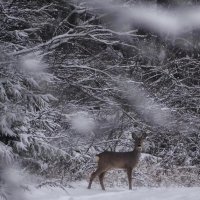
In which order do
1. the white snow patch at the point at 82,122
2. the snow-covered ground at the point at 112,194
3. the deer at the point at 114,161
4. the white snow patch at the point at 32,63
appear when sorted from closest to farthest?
the snow-covered ground at the point at 112,194 → the white snow patch at the point at 32,63 → the deer at the point at 114,161 → the white snow patch at the point at 82,122

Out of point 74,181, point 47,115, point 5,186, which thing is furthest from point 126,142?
point 5,186

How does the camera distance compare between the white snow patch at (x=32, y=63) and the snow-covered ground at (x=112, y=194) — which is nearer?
the snow-covered ground at (x=112, y=194)

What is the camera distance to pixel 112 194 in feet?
27.7

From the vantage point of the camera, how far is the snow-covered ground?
732 cm

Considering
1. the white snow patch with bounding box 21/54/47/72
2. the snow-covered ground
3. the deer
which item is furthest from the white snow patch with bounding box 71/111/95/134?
the snow-covered ground

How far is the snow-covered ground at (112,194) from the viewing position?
7.32 metres

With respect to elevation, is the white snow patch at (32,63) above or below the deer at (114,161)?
above

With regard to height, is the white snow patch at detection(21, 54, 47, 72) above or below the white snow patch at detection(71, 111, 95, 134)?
above

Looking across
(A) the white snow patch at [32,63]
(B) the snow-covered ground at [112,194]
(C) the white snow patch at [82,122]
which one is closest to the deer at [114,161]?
(B) the snow-covered ground at [112,194]

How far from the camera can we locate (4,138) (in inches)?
323

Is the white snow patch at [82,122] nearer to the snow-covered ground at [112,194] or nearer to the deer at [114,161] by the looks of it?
the deer at [114,161]

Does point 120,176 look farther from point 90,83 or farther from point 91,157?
point 90,83

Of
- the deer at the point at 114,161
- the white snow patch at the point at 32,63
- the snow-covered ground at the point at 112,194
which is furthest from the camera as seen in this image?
the deer at the point at 114,161

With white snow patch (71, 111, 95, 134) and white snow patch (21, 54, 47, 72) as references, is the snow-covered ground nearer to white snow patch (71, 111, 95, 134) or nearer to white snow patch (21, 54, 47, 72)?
white snow patch (21, 54, 47, 72)
